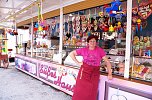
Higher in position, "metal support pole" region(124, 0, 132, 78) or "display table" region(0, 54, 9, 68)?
"metal support pole" region(124, 0, 132, 78)

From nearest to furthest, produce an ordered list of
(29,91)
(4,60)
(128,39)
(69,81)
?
(128,39), (69,81), (29,91), (4,60)

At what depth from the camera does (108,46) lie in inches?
163

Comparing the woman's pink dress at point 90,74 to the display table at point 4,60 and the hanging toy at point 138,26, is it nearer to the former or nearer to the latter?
the hanging toy at point 138,26

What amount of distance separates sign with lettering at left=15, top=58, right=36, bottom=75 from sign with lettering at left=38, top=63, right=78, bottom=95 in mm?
740

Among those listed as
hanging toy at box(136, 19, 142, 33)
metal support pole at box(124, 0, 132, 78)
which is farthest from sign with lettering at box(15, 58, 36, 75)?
hanging toy at box(136, 19, 142, 33)

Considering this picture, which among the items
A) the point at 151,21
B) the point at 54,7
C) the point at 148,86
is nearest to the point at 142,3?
the point at 151,21

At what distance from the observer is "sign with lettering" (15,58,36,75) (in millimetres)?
6555

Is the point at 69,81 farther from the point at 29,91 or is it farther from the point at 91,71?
the point at 91,71

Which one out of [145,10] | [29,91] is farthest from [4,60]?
[145,10]

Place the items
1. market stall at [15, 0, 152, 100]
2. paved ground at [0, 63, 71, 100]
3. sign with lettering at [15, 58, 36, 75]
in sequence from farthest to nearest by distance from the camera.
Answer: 1. sign with lettering at [15, 58, 36, 75]
2. paved ground at [0, 63, 71, 100]
3. market stall at [15, 0, 152, 100]

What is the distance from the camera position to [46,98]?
4.24 m

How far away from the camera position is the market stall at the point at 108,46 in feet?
9.84

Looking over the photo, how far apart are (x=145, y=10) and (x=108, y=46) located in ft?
4.04

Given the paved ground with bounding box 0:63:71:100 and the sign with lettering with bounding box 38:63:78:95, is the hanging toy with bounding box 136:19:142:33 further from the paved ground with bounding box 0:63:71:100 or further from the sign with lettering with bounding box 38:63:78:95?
the paved ground with bounding box 0:63:71:100
